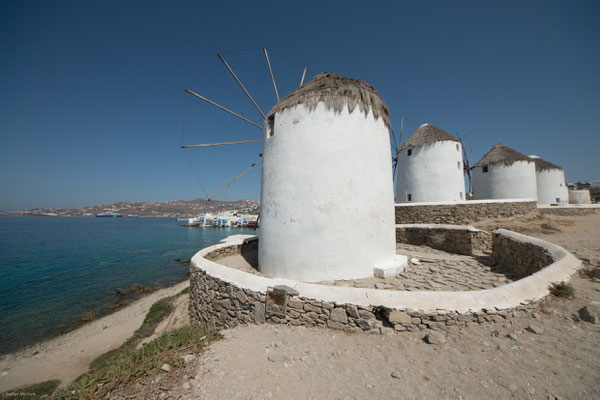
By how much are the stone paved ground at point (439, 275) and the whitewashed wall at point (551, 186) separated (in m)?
20.2

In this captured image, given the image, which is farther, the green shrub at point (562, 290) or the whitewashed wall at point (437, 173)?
the whitewashed wall at point (437, 173)

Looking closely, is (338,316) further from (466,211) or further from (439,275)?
(466,211)

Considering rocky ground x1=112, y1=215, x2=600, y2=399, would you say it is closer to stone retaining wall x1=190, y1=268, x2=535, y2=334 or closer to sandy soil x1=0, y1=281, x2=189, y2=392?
stone retaining wall x1=190, y1=268, x2=535, y2=334

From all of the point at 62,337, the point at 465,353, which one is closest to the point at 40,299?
the point at 62,337

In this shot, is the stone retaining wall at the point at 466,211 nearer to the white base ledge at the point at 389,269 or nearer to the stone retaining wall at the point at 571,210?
the stone retaining wall at the point at 571,210

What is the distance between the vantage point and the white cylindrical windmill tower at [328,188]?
5617 millimetres

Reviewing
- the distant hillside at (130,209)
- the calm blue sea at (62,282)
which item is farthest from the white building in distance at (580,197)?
the distant hillside at (130,209)

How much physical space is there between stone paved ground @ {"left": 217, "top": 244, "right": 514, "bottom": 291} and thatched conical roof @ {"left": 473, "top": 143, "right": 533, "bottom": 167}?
14.4 metres

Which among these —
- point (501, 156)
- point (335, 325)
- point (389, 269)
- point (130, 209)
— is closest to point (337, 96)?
point (389, 269)

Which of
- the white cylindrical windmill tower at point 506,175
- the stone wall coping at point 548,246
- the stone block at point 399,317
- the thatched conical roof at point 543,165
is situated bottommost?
the stone block at point 399,317

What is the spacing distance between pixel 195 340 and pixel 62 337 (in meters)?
10.2

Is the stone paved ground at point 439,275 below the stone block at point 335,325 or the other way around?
the other way around

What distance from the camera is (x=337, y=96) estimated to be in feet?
19.1

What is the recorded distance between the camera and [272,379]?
285cm
